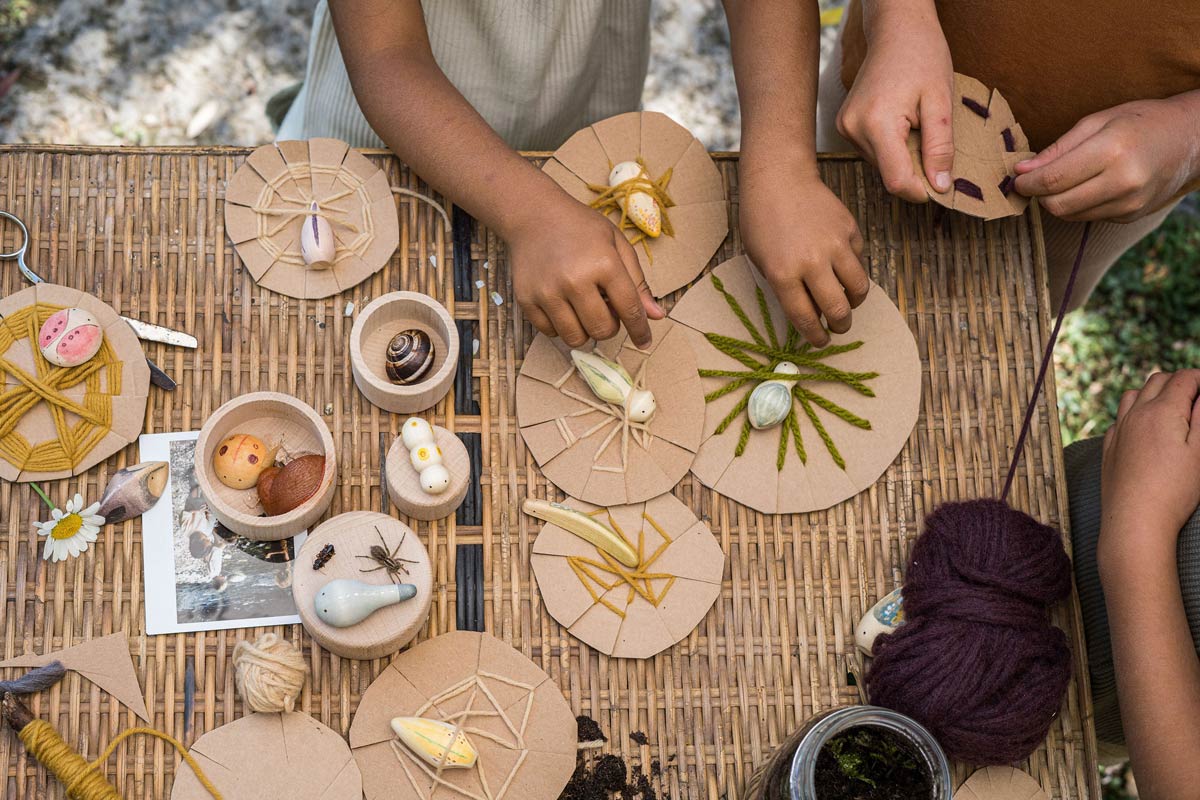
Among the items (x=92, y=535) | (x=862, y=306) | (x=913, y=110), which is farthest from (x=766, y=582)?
(x=92, y=535)

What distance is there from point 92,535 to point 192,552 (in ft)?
0.24

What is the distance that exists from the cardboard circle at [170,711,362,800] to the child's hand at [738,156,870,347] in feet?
1.51

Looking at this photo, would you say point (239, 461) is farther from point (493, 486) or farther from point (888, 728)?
point (888, 728)

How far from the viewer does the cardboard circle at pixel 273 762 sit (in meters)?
0.63

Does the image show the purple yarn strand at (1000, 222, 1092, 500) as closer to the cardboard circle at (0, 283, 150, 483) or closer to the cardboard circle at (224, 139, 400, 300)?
the cardboard circle at (224, 139, 400, 300)

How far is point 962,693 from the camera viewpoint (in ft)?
2.06

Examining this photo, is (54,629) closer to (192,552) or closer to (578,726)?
(192,552)

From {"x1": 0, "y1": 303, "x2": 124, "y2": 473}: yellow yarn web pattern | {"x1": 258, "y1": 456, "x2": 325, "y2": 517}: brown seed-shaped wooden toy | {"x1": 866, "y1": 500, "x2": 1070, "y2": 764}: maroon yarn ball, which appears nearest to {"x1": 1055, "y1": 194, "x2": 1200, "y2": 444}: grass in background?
{"x1": 866, "y1": 500, "x2": 1070, "y2": 764}: maroon yarn ball

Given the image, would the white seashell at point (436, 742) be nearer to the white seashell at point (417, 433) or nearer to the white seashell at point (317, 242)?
the white seashell at point (417, 433)

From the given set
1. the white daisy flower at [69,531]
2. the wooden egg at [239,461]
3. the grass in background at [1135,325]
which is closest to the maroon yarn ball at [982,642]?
the wooden egg at [239,461]

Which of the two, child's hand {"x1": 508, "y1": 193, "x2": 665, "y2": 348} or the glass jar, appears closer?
the glass jar

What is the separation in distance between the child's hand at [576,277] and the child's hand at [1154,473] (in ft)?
1.22

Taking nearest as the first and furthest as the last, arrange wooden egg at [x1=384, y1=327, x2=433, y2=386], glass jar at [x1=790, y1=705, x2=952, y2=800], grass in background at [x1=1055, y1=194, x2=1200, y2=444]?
glass jar at [x1=790, y1=705, x2=952, y2=800], wooden egg at [x1=384, y1=327, x2=433, y2=386], grass in background at [x1=1055, y1=194, x2=1200, y2=444]

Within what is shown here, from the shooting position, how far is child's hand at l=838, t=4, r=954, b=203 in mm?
678
